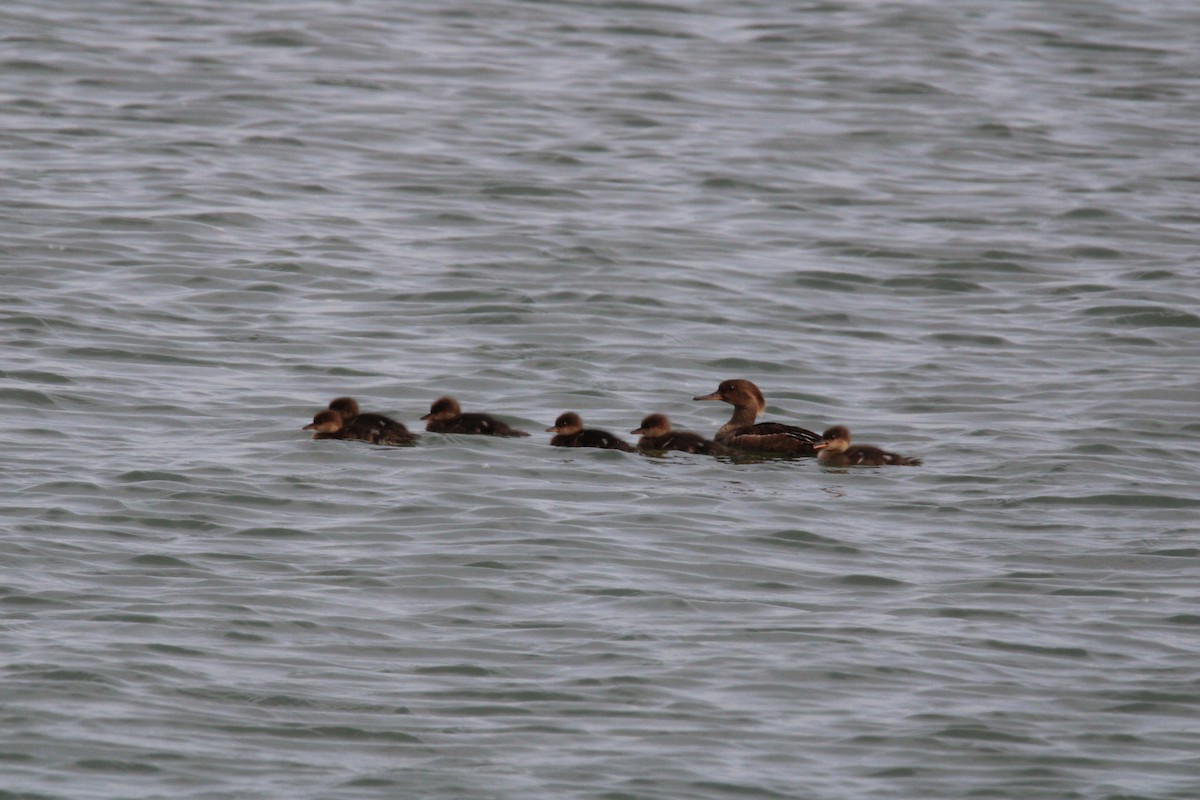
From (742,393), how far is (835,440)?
0.76 m

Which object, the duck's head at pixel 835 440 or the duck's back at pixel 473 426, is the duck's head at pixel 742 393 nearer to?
the duck's head at pixel 835 440

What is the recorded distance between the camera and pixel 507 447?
10047mm

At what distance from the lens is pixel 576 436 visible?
394 inches

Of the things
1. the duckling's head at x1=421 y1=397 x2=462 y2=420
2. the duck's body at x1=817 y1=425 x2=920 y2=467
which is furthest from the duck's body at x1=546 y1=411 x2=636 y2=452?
the duck's body at x1=817 y1=425 x2=920 y2=467

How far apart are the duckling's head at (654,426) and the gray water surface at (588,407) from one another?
34cm

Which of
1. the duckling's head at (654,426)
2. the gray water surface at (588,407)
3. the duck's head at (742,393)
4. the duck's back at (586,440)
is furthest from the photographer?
the duck's head at (742,393)

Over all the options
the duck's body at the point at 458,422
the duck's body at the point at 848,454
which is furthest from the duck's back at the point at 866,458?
the duck's body at the point at 458,422

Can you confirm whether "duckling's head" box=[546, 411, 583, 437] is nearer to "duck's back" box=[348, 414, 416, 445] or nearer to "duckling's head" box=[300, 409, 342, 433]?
"duck's back" box=[348, 414, 416, 445]

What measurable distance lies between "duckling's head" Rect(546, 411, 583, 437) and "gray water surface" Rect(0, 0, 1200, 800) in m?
0.13

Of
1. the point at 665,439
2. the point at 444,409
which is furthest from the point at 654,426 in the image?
the point at 444,409

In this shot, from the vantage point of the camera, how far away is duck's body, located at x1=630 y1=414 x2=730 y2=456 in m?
10.2

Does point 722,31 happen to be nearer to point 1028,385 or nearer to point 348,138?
point 348,138

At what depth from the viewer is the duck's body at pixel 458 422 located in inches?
396

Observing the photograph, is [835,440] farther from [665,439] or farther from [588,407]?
[588,407]
